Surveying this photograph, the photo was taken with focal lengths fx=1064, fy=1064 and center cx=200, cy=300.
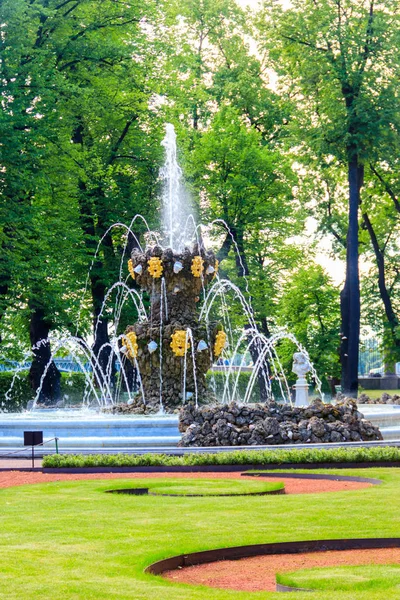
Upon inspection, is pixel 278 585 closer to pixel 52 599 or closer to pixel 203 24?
pixel 52 599

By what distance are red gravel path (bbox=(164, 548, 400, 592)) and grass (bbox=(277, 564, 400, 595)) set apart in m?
0.21

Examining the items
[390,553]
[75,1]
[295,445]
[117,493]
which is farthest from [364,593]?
[75,1]

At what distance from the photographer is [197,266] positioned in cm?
2692

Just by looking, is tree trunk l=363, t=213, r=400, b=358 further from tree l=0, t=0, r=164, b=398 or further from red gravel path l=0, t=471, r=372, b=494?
red gravel path l=0, t=471, r=372, b=494

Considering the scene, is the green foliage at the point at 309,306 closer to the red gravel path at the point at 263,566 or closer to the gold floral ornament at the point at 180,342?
the gold floral ornament at the point at 180,342

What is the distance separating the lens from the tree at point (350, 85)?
A: 1531 inches

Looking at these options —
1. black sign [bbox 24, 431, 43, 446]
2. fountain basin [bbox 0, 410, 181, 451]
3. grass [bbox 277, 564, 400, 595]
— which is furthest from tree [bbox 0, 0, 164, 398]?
grass [bbox 277, 564, 400, 595]

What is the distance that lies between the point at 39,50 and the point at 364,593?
1097 inches

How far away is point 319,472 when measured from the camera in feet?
56.2

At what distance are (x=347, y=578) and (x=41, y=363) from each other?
28798mm

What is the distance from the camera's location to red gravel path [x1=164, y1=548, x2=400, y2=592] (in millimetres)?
8906

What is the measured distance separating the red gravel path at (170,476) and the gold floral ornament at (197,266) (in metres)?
10.2

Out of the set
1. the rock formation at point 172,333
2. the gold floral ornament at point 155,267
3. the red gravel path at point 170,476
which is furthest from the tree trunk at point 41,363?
the red gravel path at point 170,476

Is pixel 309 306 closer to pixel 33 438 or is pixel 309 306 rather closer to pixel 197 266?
pixel 197 266
